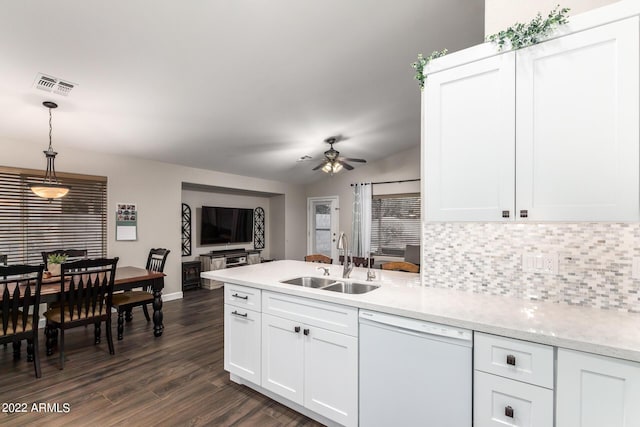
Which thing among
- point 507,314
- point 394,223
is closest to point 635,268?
point 507,314

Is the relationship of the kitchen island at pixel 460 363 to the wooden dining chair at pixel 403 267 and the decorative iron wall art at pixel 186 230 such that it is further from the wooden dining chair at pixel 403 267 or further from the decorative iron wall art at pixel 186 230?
Answer: the decorative iron wall art at pixel 186 230

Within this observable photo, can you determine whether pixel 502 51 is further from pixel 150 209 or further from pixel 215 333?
pixel 150 209

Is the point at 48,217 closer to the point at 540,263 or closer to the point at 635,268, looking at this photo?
the point at 540,263

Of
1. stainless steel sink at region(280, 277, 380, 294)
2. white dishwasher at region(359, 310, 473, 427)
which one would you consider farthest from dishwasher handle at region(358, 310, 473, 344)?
stainless steel sink at region(280, 277, 380, 294)

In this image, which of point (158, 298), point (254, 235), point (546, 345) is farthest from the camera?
point (254, 235)

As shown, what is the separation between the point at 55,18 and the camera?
2080mm

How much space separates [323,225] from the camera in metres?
7.75

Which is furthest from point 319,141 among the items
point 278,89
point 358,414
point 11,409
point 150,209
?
point 11,409

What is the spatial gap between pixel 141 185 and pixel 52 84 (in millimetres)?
2226

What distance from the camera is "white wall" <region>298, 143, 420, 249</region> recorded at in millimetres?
6371

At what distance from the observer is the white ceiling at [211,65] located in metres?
2.20

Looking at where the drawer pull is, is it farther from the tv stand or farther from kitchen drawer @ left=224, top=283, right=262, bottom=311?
the tv stand

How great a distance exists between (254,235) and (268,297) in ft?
17.8

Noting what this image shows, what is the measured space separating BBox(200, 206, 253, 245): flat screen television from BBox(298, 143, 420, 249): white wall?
72.4 inches
